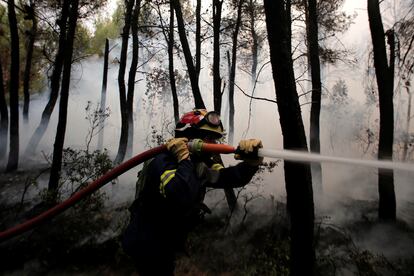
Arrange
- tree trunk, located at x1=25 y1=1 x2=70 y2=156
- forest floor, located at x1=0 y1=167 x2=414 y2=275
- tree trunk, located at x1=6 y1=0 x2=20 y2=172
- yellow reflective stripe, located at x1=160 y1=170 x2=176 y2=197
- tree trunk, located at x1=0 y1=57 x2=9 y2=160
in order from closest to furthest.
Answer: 1. yellow reflective stripe, located at x1=160 y1=170 x2=176 y2=197
2. forest floor, located at x1=0 y1=167 x2=414 y2=275
3. tree trunk, located at x1=25 y1=1 x2=70 y2=156
4. tree trunk, located at x1=6 y1=0 x2=20 y2=172
5. tree trunk, located at x1=0 y1=57 x2=9 y2=160

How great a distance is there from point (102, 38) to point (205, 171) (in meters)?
28.6

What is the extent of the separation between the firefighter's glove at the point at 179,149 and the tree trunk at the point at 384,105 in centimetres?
618

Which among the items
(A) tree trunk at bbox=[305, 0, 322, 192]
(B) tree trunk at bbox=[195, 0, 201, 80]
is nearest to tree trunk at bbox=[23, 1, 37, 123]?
(B) tree trunk at bbox=[195, 0, 201, 80]

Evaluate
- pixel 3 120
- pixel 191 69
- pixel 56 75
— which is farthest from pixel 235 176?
pixel 3 120

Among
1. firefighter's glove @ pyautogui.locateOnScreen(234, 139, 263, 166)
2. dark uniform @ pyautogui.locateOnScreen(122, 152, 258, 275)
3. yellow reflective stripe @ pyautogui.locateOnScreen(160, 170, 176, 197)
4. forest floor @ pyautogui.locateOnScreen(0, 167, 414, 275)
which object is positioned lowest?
forest floor @ pyautogui.locateOnScreen(0, 167, 414, 275)

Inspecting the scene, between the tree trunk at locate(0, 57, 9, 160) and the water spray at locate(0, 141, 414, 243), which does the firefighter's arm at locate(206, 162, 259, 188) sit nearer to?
the water spray at locate(0, 141, 414, 243)

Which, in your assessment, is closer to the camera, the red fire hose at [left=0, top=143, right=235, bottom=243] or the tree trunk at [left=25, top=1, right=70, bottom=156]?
the red fire hose at [left=0, top=143, right=235, bottom=243]

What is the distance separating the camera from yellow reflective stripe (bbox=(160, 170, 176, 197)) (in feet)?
8.54

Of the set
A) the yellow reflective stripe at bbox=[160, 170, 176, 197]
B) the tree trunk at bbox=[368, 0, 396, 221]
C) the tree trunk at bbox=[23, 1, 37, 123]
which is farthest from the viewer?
the tree trunk at bbox=[23, 1, 37, 123]

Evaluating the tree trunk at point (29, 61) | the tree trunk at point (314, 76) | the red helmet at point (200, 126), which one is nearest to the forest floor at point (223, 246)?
the tree trunk at point (314, 76)

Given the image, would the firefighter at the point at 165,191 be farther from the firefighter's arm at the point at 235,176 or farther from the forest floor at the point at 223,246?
the forest floor at the point at 223,246

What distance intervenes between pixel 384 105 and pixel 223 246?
16.1 ft

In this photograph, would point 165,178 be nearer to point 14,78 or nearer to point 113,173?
point 113,173

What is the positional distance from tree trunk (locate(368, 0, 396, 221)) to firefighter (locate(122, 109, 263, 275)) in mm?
5760
